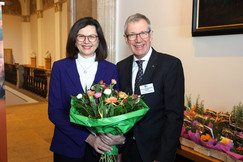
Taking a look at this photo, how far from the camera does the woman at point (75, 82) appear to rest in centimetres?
180

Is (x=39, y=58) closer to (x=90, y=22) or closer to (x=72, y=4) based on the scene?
(x=72, y=4)

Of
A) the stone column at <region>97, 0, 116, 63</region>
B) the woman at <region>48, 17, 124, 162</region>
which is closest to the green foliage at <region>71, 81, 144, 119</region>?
the woman at <region>48, 17, 124, 162</region>

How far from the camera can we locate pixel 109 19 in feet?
13.0

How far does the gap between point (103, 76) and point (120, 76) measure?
0.55ft

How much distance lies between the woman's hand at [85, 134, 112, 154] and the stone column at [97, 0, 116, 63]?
2401mm

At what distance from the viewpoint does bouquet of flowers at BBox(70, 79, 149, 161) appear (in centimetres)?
139

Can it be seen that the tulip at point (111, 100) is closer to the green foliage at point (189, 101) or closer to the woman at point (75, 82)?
the woman at point (75, 82)

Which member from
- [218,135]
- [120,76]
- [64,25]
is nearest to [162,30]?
[120,76]

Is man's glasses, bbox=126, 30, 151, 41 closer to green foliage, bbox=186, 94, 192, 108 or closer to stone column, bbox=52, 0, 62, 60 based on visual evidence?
green foliage, bbox=186, 94, 192, 108

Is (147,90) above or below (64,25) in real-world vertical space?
below

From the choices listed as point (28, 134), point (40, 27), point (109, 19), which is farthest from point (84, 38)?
point (40, 27)

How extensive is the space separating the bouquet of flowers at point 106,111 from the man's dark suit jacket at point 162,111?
0.91ft

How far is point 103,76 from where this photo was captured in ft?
6.44

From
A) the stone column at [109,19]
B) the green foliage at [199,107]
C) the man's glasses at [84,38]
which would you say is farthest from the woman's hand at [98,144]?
the stone column at [109,19]
